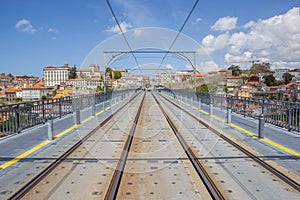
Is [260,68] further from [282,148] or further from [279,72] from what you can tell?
[282,148]

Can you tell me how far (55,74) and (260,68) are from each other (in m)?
108

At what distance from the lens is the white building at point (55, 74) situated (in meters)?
144

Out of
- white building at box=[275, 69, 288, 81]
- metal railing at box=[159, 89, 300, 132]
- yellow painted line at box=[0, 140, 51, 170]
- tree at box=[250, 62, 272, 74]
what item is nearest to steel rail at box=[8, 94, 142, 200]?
yellow painted line at box=[0, 140, 51, 170]

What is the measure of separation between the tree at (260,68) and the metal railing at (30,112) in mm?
101394

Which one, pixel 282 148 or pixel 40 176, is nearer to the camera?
pixel 40 176

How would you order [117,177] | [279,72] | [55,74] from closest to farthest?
[117,177] → [279,72] → [55,74]

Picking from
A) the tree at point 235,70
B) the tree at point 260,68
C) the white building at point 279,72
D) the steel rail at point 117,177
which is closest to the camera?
the steel rail at point 117,177

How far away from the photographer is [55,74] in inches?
5910

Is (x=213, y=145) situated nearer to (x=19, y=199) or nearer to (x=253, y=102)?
(x=19, y=199)

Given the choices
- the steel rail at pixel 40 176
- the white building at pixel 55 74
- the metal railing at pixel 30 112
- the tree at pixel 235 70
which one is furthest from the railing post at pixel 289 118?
the white building at pixel 55 74

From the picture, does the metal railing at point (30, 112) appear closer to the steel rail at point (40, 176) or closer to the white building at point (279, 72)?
the steel rail at point (40, 176)

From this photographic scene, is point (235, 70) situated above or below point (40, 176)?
above

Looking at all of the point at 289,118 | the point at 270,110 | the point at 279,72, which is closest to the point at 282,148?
the point at 289,118

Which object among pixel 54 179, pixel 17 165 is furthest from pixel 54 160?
pixel 54 179
